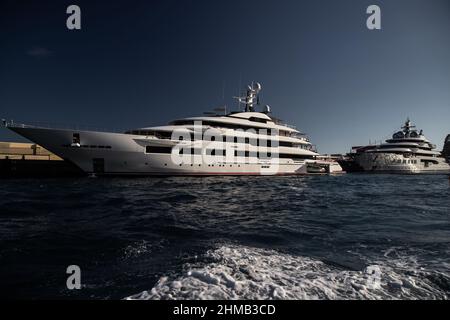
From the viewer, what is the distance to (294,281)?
392 cm

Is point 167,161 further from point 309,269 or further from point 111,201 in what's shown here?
point 309,269

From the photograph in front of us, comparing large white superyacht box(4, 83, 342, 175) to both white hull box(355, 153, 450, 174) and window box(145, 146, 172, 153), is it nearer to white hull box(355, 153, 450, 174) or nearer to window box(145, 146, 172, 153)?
window box(145, 146, 172, 153)

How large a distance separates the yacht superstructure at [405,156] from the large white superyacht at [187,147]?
3119cm

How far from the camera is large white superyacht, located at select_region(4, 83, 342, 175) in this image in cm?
2308

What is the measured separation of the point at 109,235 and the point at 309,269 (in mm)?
4805

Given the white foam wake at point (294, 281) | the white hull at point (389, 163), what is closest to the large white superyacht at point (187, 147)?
Result: the white foam wake at point (294, 281)

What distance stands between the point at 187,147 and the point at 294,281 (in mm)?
23172

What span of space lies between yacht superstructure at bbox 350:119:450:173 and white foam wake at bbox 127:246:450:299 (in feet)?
201

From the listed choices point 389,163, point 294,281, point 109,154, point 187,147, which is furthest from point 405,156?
point 294,281

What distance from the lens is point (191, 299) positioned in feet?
10.9

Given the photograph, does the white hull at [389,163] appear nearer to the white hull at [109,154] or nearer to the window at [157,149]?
the white hull at [109,154]

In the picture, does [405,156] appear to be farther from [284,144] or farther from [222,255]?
[222,255]

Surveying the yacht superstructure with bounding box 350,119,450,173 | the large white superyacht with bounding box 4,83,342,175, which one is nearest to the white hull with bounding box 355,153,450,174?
the yacht superstructure with bounding box 350,119,450,173

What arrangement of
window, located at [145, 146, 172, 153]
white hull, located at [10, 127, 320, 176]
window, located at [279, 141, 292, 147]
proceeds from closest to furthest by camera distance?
1. white hull, located at [10, 127, 320, 176]
2. window, located at [145, 146, 172, 153]
3. window, located at [279, 141, 292, 147]
